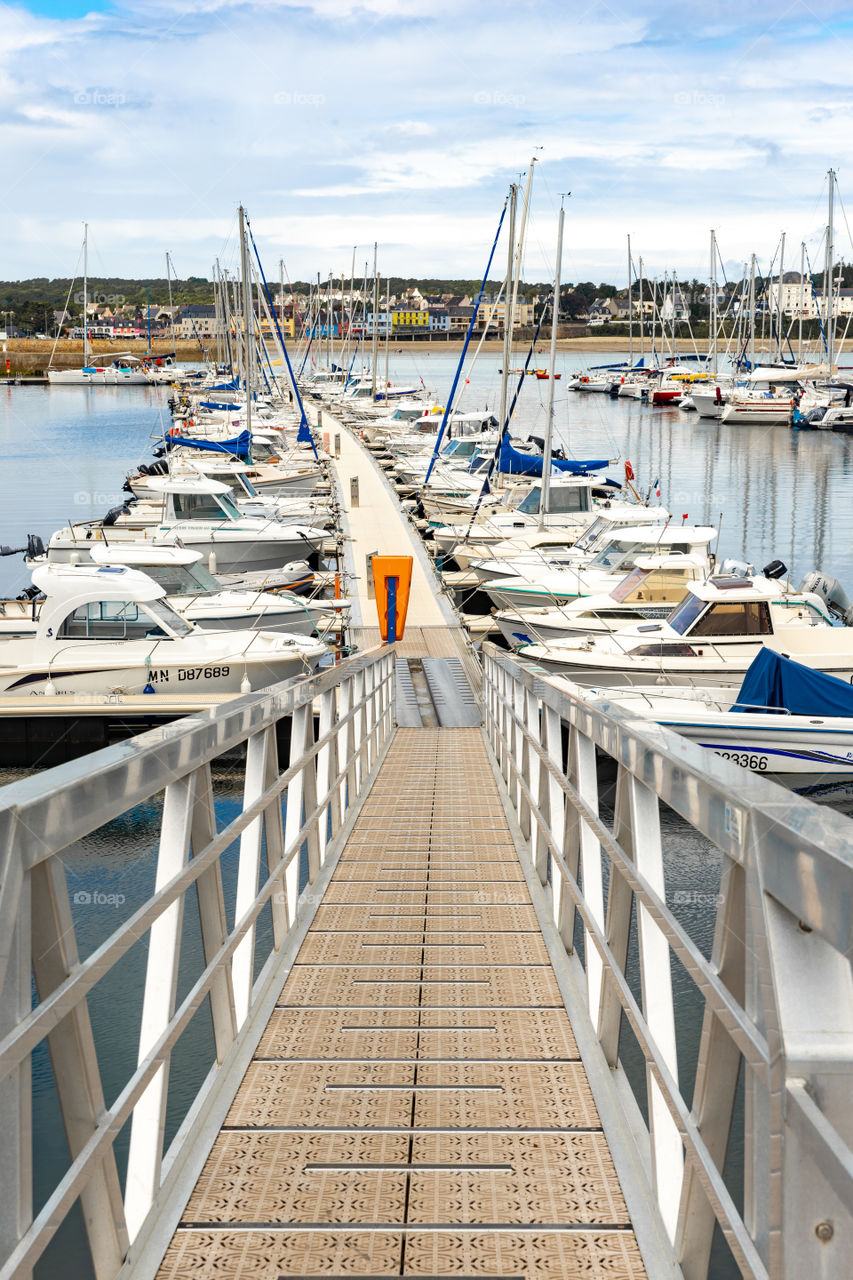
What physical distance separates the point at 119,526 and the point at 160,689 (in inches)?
438

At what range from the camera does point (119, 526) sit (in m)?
25.3

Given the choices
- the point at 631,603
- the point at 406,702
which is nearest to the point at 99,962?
the point at 406,702

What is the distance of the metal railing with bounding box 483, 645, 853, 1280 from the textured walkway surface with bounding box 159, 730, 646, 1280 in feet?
0.72

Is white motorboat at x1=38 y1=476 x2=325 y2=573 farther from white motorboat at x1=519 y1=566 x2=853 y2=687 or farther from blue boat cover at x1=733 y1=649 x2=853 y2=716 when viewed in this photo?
blue boat cover at x1=733 y1=649 x2=853 y2=716

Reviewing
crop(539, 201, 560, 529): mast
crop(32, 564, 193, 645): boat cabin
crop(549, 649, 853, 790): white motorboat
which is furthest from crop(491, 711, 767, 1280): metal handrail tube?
crop(539, 201, 560, 529): mast

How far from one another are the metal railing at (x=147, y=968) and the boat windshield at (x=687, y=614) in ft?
36.7

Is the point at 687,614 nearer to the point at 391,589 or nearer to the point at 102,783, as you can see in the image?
the point at 391,589

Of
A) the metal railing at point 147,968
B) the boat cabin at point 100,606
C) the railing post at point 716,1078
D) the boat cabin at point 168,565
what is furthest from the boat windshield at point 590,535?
the railing post at point 716,1078

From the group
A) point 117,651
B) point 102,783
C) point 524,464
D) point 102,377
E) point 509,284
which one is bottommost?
point 117,651

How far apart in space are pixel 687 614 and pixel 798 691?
2699mm

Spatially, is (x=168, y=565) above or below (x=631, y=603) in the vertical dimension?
above

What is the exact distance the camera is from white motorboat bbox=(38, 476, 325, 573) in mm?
23422

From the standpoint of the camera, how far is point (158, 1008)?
247 cm

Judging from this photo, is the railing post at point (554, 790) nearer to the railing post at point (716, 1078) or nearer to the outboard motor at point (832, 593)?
the railing post at point (716, 1078)
